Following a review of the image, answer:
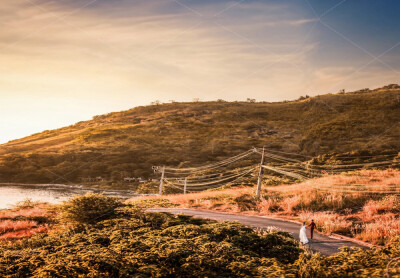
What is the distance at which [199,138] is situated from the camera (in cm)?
7362

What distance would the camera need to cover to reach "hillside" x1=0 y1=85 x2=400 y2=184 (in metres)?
51.4

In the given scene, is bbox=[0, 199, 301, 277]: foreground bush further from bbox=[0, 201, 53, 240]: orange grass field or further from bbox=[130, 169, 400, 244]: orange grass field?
bbox=[130, 169, 400, 244]: orange grass field

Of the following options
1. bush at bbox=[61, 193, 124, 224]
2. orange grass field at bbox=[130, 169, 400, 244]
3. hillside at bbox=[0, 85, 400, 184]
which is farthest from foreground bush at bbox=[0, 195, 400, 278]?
hillside at bbox=[0, 85, 400, 184]

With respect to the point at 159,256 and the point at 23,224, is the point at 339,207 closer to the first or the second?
the point at 159,256

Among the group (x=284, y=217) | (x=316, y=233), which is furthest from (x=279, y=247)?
(x=284, y=217)

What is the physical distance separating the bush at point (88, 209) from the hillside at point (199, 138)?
38109mm

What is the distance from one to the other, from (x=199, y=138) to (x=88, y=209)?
62730 mm

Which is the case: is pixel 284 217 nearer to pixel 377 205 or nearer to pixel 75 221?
pixel 377 205

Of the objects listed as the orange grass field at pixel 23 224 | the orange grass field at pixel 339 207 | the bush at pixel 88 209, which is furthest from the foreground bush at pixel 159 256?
the orange grass field at pixel 339 207

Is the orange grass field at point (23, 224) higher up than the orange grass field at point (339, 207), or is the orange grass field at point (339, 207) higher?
the orange grass field at point (339, 207)

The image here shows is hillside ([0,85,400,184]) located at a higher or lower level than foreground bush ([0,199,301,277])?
higher

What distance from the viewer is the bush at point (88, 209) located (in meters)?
10.6

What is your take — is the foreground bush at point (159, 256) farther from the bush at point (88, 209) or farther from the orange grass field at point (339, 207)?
the orange grass field at point (339, 207)

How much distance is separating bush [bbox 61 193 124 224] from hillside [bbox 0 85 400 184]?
38109 millimetres
